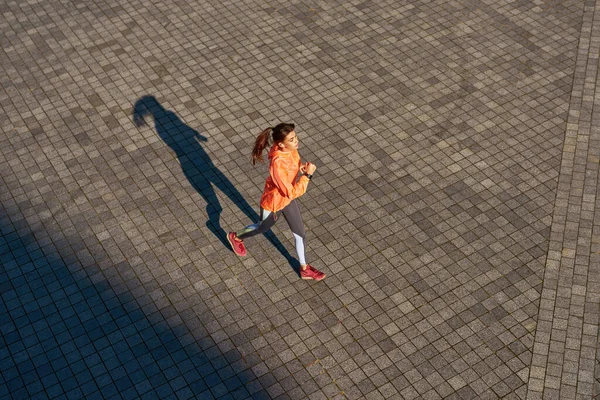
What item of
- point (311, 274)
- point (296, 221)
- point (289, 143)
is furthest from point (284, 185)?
point (311, 274)

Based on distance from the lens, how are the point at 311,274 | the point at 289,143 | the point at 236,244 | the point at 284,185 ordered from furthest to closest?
1. the point at 236,244
2. the point at 311,274
3. the point at 284,185
4. the point at 289,143

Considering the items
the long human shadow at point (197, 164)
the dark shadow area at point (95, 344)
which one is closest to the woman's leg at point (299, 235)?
the long human shadow at point (197, 164)

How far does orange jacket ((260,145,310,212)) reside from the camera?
26.0 ft

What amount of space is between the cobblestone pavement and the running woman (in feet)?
1.45

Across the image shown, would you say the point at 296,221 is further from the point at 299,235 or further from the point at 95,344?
the point at 95,344

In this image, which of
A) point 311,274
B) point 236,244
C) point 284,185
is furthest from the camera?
point 236,244

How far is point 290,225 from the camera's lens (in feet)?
28.0

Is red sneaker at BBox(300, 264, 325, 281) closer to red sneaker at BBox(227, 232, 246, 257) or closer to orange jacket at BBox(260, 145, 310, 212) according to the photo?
red sneaker at BBox(227, 232, 246, 257)

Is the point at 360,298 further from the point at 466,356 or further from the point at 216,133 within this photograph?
the point at 216,133

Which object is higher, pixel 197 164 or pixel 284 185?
pixel 284 185

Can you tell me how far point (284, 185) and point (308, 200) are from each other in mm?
1979

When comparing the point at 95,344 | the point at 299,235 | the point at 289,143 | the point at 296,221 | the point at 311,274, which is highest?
the point at 289,143

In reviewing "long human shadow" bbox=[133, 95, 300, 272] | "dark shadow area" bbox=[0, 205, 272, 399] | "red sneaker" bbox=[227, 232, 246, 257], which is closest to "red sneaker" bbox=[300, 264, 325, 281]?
"long human shadow" bbox=[133, 95, 300, 272]

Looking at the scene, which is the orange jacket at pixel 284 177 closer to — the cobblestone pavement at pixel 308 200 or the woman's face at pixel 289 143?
the woman's face at pixel 289 143
